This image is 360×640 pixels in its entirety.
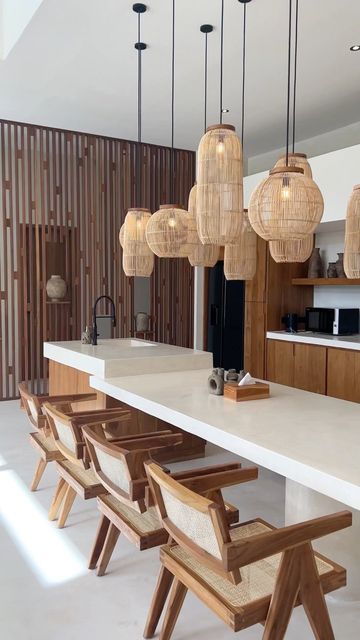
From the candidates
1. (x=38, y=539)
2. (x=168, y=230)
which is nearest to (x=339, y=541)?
(x=38, y=539)

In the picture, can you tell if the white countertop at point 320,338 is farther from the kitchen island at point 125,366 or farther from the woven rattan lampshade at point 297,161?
the woven rattan lampshade at point 297,161

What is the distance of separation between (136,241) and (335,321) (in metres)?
2.80

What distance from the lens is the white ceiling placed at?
3.69 metres

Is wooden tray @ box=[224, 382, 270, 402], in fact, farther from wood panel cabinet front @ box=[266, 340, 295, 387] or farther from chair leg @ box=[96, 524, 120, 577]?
wood panel cabinet front @ box=[266, 340, 295, 387]

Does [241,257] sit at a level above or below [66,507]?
above

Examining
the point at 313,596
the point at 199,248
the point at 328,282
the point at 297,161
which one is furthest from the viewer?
the point at 328,282

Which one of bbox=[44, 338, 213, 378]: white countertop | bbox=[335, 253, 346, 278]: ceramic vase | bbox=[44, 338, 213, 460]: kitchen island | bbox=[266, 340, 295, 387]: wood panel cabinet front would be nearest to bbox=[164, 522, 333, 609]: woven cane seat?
bbox=[44, 338, 213, 460]: kitchen island

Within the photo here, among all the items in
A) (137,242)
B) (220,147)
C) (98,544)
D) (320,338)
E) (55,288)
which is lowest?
(98,544)

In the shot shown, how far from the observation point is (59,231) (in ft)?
21.4

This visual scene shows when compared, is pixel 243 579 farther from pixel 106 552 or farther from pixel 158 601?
pixel 106 552

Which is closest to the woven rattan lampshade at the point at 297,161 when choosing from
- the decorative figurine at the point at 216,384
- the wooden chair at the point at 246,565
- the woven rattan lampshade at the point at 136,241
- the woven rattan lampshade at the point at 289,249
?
the woven rattan lampshade at the point at 289,249

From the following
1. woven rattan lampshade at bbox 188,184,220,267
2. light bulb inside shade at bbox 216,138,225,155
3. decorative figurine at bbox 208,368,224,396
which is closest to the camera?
light bulb inside shade at bbox 216,138,225,155

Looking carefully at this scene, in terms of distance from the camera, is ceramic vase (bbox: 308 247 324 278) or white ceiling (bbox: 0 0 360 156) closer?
white ceiling (bbox: 0 0 360 156)

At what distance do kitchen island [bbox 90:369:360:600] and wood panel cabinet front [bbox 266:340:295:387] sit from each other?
8.89 feet
